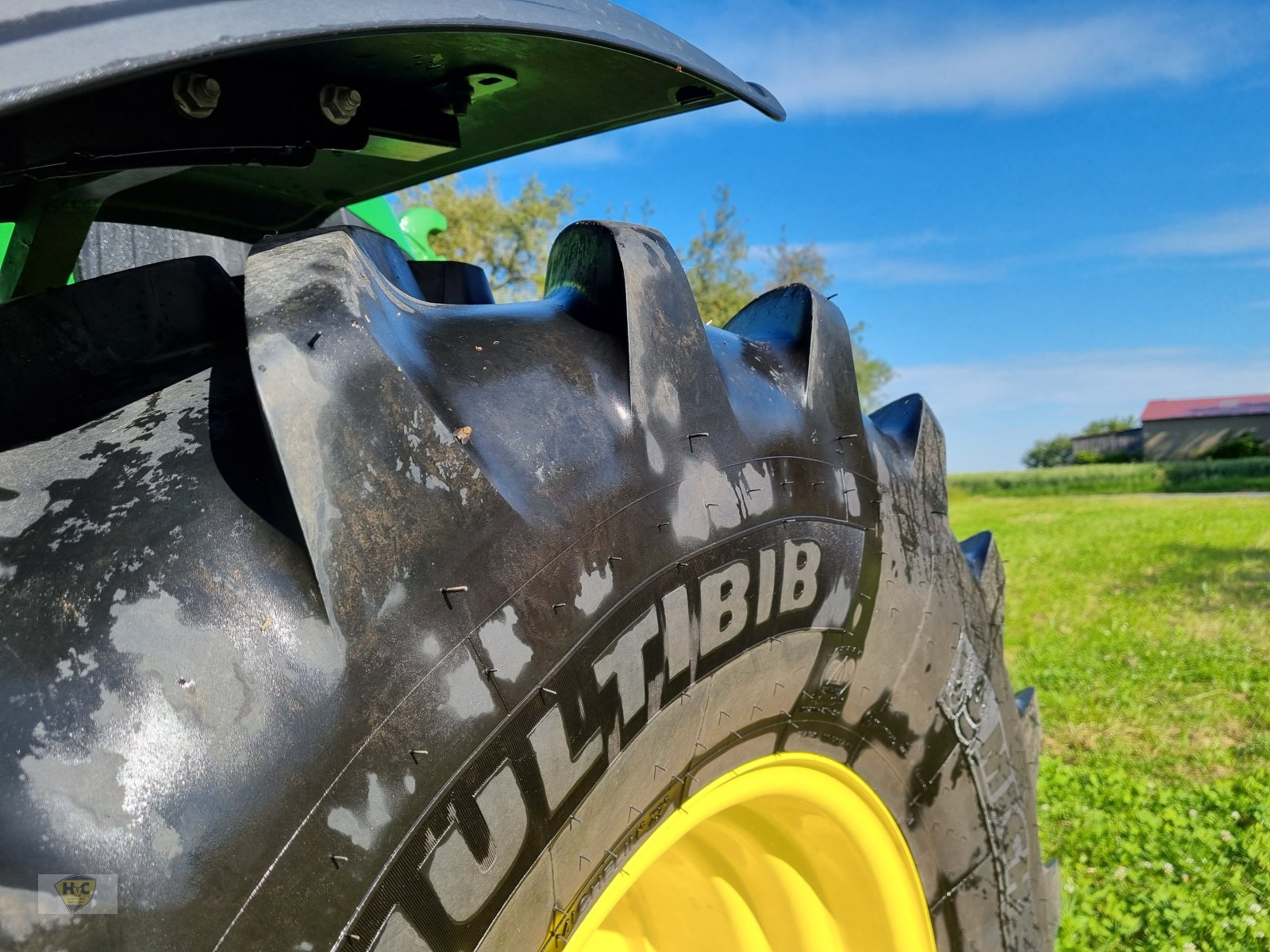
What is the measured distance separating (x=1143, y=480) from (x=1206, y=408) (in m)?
20.1

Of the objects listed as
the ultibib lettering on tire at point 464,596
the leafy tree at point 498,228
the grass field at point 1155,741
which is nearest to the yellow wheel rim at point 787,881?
the ultibib lettering on tire at point 464,596

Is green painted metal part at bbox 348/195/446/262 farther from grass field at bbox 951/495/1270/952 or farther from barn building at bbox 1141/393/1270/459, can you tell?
barn building at bbox 1141/393/1270/459

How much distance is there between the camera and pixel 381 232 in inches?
73.0

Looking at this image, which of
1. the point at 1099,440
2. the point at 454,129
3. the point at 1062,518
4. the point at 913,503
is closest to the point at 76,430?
the point at 454,129

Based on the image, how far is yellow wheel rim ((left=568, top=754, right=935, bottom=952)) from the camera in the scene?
1.30m

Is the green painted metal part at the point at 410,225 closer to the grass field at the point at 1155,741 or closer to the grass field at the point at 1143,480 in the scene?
the grass field at the point at 1155,741

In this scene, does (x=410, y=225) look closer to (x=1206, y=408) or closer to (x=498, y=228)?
(x=498, y=228)

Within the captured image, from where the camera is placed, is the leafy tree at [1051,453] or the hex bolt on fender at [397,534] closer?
the hex bolt on fender at [397,534]

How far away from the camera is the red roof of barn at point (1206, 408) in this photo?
143 ft

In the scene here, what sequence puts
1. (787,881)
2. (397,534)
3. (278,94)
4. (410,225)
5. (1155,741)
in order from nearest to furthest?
(397,534), (278,94), (787,881), (410,225), (1155,741)

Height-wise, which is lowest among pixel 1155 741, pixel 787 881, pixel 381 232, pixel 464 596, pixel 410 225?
pixel 1155 741

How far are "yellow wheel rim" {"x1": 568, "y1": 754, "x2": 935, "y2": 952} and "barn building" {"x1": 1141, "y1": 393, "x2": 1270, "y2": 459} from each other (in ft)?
156

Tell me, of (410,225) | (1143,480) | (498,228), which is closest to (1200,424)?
(1143,480)

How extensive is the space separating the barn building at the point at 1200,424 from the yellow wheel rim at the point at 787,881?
47.6 m
